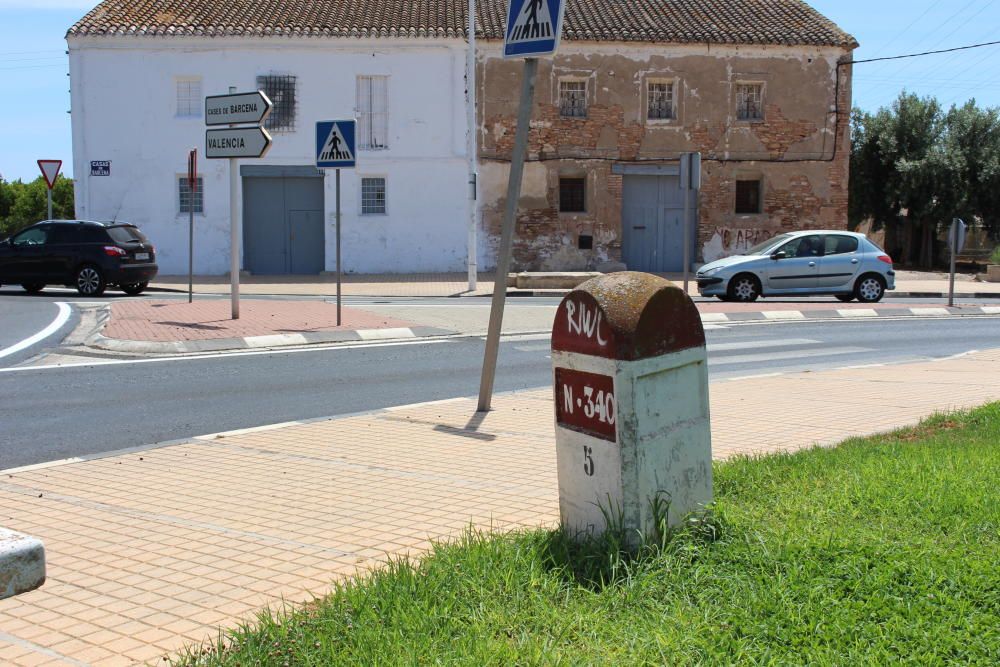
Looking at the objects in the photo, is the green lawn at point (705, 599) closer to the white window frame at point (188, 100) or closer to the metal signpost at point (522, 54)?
the metal signpost at point (522, 54)

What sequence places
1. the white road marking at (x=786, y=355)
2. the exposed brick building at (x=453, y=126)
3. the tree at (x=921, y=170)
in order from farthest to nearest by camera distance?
the tree at (x=921, y=170) < the exposed brick building at (x=453, y=126) < the white road marking at (x=786, y=355)

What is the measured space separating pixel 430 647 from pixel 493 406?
19.9 feet

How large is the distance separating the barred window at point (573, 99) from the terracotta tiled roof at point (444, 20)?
1489 millimetres

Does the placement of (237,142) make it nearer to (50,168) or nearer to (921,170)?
(50,168)

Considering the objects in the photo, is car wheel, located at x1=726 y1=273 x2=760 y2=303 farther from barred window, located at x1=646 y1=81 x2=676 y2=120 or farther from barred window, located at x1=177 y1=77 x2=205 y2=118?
barred window, located at x1=177 y1=77 x2=205 y2=118

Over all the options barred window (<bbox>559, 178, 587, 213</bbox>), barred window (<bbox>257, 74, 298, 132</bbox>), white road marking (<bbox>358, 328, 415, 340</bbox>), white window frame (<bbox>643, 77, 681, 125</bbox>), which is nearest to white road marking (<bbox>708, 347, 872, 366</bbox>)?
white road marking (<bbox>358, 328, 415, 340</bbox>)

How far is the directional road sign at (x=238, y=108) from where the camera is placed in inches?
583

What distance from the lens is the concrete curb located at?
45.7 feet

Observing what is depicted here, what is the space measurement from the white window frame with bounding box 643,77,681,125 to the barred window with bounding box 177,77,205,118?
13.8 meters

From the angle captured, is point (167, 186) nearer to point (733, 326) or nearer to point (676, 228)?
point (676, 228)

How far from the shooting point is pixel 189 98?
32469mm

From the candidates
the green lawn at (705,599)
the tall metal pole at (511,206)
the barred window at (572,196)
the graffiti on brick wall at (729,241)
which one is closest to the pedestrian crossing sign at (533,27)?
the tall metal pole at (511,206)

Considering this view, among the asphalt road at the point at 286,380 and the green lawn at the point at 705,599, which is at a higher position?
the green lawn at the point at 705,599

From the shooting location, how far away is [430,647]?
12.0 feet
